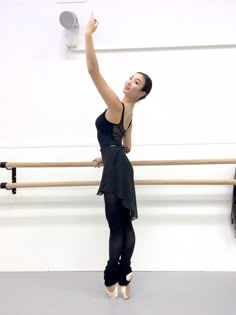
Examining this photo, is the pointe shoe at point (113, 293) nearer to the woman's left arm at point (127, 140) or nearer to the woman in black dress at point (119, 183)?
the woman in black dress at point (119, 183)

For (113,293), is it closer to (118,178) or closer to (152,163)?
(118,178)

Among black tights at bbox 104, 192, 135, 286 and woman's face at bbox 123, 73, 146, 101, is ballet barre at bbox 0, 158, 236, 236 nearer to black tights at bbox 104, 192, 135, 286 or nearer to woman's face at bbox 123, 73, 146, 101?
black tights at bbox 104, 192, 135, 286

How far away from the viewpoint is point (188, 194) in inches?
93.6

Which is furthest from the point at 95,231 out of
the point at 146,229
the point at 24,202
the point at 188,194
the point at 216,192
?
the point at 216,192

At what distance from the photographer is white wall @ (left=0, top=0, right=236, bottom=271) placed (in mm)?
2363

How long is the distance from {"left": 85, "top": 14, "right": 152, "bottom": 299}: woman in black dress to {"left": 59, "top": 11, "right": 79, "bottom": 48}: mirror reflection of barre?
0.71 metres

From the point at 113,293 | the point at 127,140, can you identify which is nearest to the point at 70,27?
the point at 127,140

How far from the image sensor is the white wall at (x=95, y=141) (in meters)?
2.36

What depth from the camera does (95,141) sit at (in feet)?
7.91

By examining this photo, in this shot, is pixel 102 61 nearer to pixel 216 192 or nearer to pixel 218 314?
pixel 216 192

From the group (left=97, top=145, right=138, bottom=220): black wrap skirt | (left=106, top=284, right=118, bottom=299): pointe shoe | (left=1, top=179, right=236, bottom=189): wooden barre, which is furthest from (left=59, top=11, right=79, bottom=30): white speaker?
(left=106, top=284, right=118, bottom=299): pointe shoe

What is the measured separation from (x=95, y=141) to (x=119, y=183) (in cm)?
64

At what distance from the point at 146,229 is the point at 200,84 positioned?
1113mm

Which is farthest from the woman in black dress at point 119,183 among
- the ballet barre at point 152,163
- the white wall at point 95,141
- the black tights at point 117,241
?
the white wall at point 95,141
